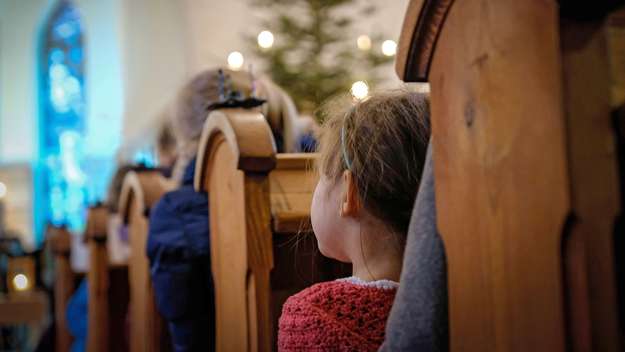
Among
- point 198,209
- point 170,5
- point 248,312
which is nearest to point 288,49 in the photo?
point 198,209

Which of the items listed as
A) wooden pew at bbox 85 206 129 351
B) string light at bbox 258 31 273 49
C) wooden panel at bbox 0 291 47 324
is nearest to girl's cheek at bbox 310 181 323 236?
wooden pew at bbox 85 206 129 351

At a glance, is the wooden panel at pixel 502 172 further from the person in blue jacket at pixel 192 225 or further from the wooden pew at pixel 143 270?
the wooden pew at pixel 143 270

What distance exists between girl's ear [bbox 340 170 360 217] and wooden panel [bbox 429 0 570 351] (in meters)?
0.41

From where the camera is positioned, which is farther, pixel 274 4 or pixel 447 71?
pixel 274 4

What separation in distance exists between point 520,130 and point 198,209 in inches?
59.2

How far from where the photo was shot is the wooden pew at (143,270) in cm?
276

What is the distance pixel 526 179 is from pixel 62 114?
12.2 meters

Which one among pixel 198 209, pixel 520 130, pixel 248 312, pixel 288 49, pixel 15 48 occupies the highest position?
pixel 15 48

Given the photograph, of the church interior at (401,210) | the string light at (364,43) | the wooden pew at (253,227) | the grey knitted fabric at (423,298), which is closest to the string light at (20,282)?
the church interior at (401,210)

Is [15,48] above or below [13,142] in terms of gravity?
above

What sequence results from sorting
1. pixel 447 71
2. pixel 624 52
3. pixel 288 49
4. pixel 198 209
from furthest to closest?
pixel 288 49 < pixel 198 209 < pixel 447 71 < pixel 624 52

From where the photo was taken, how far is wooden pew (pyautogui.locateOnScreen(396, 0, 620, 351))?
711 millimetres

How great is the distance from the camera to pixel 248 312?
1825 mm

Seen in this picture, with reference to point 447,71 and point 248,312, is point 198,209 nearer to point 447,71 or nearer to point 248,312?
point 248,312
